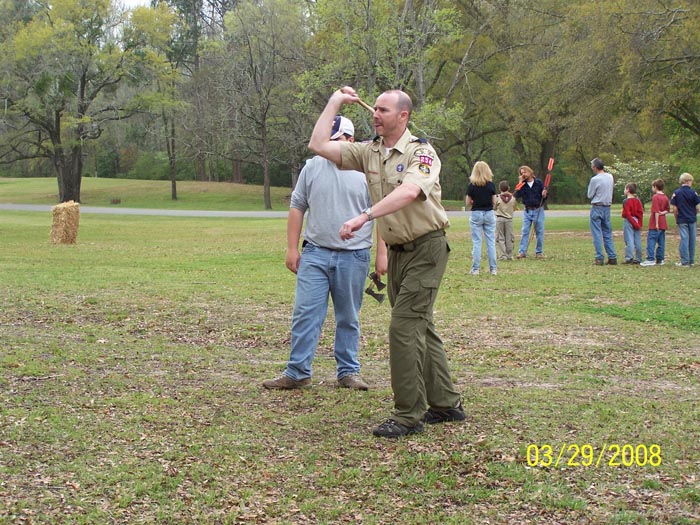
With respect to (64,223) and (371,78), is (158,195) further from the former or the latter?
(64,223)

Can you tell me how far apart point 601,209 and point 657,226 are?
1.18 m

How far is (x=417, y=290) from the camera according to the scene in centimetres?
557

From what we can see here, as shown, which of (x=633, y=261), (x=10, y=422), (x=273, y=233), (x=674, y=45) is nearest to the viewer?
(x=10, y=422)

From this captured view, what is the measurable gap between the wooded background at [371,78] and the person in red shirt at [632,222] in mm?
8007

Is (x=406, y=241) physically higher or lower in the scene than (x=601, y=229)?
higher

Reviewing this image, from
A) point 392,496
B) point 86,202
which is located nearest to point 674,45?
point 392,496

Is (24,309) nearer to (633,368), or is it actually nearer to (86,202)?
(633,368)

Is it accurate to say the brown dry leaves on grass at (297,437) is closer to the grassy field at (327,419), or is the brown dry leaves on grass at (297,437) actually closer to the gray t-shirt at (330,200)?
the grassy field at (327,419)

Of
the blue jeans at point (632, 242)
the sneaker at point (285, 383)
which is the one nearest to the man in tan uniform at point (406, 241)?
the sneaker at point (285, 383)

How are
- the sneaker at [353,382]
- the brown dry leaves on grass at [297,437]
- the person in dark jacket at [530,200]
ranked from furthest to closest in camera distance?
1. the person in dark jacket at [530,200]
2. the sneaker at [353,382]
3. the brown dry leaves on grass at [297,437]

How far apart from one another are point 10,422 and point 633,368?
5.41 meters

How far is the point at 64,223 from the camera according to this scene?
2289 centimetres

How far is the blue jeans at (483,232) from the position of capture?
Result: 52.2 feet

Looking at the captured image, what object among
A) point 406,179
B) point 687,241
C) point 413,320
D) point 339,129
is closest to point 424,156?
point 406,179
